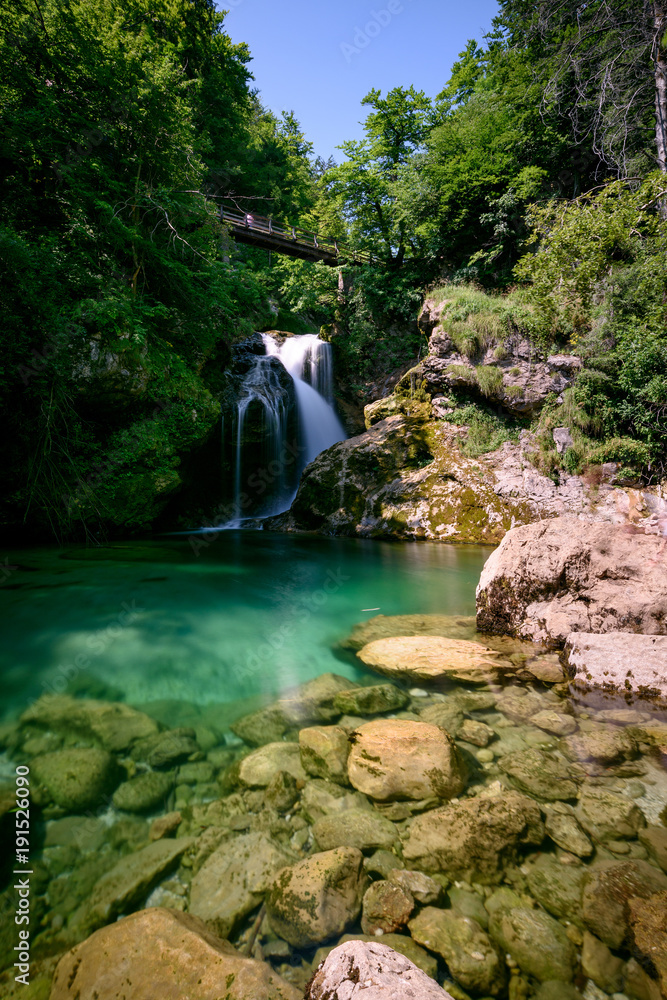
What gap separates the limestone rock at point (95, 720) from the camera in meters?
2.45

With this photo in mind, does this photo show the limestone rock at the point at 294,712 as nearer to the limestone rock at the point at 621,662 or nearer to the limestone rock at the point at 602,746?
the limestone rock at the point at 602,746

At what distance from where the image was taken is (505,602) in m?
4.14

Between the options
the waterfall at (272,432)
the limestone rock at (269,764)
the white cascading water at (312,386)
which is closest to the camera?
the limestone rock at (269,764)

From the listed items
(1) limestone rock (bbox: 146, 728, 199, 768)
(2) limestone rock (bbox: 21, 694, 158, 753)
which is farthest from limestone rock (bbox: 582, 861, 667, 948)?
(2) limestone rock (bbox: 21, 694, 158, 753)

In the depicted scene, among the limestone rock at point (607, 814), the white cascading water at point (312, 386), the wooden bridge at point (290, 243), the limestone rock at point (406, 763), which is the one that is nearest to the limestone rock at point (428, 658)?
the limestone rock at point (406, 763)

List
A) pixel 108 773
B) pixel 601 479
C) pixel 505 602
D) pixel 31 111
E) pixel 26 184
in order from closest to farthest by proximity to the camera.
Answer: pixel 108 773 → pixel 505 602 → pixel 31 111 → pixel 26 184 → pixel 601 479

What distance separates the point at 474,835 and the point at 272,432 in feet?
39.4

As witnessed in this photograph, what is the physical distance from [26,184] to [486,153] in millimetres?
14062

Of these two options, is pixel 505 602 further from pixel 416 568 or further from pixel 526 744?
pixel 416 568

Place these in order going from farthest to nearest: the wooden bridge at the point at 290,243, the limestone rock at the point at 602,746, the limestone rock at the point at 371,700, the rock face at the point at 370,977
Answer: the wooden bridge at the point at 290,243, the limestone rock at the point at 371,700, the limestone rock at the point at 602,746, the rock face at the point at 370,977

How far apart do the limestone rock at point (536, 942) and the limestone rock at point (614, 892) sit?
0.43 ft

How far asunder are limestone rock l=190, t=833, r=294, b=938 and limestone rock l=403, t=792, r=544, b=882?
593 millimetres

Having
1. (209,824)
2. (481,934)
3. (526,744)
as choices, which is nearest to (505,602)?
(526,744)

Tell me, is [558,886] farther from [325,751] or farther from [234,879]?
[234,879]
